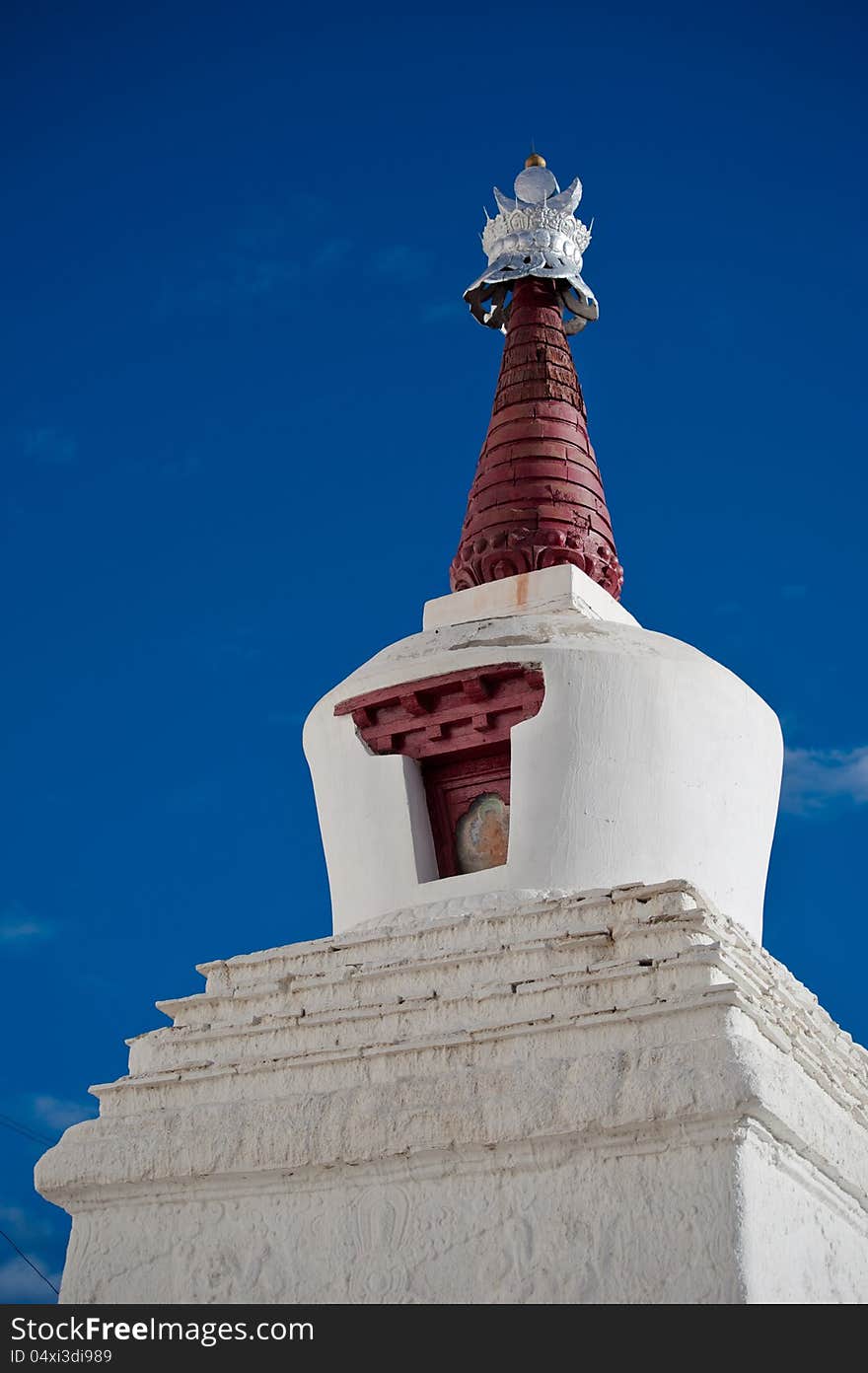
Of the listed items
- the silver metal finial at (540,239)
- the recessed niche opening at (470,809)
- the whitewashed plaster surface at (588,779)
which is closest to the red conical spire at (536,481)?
the silver metal finial at (540,239)

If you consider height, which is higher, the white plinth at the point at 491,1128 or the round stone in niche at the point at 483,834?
the round stone in niche at the point at 483,834

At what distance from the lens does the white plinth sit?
21.3 ft

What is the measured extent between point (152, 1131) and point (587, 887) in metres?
2.29

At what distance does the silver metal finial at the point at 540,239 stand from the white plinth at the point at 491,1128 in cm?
567

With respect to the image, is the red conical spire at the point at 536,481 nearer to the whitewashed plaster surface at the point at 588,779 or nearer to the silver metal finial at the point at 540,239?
the silver metal finial at the point at 540,239

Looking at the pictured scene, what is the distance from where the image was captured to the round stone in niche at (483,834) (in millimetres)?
8594

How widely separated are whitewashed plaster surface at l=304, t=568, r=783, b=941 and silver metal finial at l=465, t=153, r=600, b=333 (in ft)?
12.7

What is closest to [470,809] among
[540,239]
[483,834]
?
[483,834]

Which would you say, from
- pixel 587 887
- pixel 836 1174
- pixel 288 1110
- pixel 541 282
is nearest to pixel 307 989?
pixel 288 1110

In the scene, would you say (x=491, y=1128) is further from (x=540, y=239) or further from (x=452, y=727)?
(x=540, y=239)

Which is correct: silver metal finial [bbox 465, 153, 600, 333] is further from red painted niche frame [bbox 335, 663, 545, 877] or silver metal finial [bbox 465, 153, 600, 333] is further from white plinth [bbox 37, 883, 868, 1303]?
white plinth [bbox 37, 883, 868, 1303]

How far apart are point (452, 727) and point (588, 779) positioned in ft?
2.99

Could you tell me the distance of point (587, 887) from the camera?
7977 millimetres
